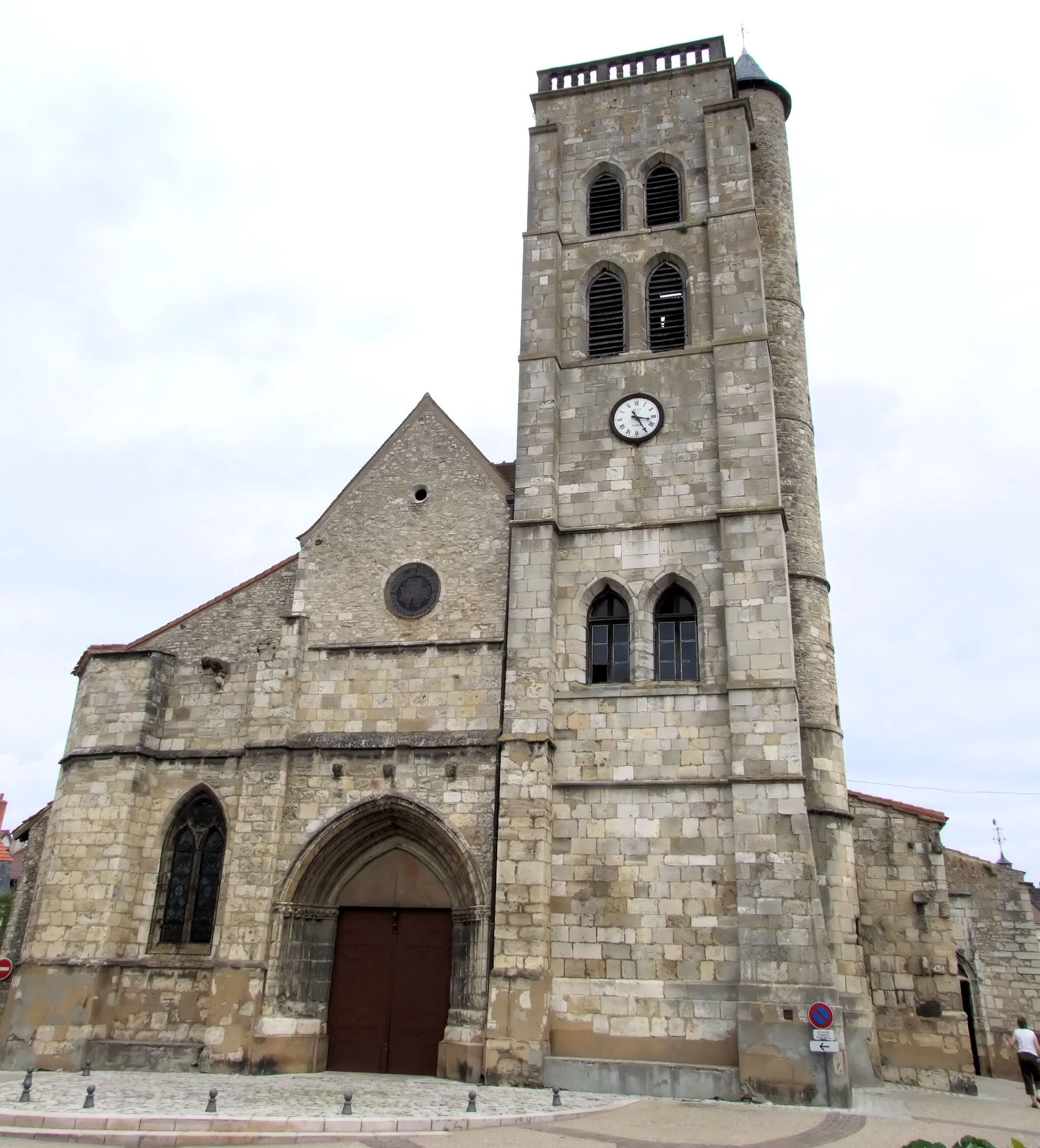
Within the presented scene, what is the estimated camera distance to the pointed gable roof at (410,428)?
1658cm

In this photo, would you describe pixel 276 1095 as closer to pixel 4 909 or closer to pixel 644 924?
pixel 644 924

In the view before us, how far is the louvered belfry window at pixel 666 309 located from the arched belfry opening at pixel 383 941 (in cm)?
856

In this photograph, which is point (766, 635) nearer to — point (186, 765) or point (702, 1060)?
point (702, 1060)

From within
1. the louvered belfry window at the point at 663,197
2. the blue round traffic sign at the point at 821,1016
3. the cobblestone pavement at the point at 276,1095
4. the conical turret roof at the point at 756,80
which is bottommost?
the cobblestone pavement at the point at 276,1095

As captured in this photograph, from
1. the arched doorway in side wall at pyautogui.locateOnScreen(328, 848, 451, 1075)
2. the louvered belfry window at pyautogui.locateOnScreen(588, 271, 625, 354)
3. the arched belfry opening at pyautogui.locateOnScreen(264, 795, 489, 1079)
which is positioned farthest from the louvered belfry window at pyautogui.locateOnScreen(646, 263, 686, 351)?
the arched doorway in side wall at pyautogui.locateOnScreen(328, 848, 451, 1075)

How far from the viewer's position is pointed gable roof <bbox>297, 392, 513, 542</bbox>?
16.6 metres

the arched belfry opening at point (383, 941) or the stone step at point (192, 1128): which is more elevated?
the arched belfry opening at point (383, 941)

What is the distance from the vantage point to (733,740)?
1373 centimetres

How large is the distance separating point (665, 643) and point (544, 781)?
279 centimetres

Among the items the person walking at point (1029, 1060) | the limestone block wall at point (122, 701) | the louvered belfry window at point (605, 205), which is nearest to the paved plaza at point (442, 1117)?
A: the person walking at point (1029, 1060)

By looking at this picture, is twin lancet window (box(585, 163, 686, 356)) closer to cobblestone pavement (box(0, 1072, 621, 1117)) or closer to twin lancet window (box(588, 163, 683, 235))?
twin lancet window (box(588, 163, 683, 235))

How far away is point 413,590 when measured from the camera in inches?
633

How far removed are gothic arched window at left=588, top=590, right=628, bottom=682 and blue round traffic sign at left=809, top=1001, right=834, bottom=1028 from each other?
5.05 metres

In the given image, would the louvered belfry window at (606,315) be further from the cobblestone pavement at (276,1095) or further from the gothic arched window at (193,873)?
the cobblestone pavement at (276,1095)
